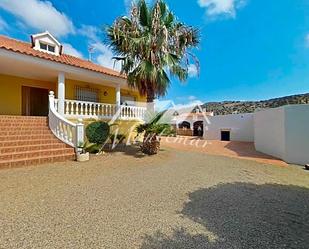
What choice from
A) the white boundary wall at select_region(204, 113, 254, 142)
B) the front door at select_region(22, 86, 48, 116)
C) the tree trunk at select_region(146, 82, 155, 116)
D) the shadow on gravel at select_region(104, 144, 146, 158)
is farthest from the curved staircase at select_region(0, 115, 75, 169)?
the white boundary wall at select_region(204, 113, 254, 142)

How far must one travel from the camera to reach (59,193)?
544 centimetres

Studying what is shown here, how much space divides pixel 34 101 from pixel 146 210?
1504 centimetres

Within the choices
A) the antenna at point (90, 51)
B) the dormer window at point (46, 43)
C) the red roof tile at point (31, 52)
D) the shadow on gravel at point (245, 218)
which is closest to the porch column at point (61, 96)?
the red roof tile at point (31, 52)

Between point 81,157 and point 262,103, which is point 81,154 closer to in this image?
point 81,157

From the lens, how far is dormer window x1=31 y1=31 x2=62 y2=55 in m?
15.0

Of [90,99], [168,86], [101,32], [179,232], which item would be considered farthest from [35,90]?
[179,232]

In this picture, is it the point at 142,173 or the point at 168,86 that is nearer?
the point at 142,173

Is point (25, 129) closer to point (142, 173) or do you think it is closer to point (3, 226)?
point (142, 173)

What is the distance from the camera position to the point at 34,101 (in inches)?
630

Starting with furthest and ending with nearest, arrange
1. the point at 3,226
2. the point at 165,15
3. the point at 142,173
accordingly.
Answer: the point at 165,15, the point at 142,173, the point at 3,226

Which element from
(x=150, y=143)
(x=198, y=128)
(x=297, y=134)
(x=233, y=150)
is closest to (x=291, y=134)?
(x=297, y=134)

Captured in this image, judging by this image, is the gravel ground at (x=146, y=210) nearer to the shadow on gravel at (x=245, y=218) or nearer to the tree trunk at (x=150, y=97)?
the shadow on gravel at (x=245, y=218)

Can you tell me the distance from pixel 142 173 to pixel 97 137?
4.60 m

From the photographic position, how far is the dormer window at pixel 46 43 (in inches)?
590
